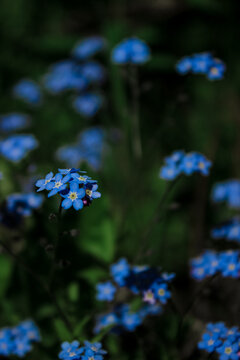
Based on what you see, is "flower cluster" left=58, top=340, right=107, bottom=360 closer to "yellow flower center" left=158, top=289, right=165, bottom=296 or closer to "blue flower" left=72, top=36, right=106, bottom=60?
"yellow flower center" left=158, top=289, right=165, bottom=296

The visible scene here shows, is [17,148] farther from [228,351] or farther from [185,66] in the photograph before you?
[228,351]

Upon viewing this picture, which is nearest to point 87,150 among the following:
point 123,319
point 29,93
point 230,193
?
point 29,93

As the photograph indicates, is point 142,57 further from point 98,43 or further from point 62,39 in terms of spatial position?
point 62,39

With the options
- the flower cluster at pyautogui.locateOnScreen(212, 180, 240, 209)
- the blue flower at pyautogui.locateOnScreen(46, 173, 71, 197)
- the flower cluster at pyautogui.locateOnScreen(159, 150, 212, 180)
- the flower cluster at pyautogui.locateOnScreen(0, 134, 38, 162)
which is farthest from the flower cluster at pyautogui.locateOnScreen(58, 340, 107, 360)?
the flower cluster at pyautogui.locateOnScreen(212, 180, 240, 209)

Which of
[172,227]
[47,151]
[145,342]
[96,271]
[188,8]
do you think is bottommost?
[145,342]

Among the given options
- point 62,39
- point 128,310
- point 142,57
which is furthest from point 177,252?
point 62,39

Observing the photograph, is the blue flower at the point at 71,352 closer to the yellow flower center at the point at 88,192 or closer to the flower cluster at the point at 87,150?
the yellow flower center at the point at 88,192
